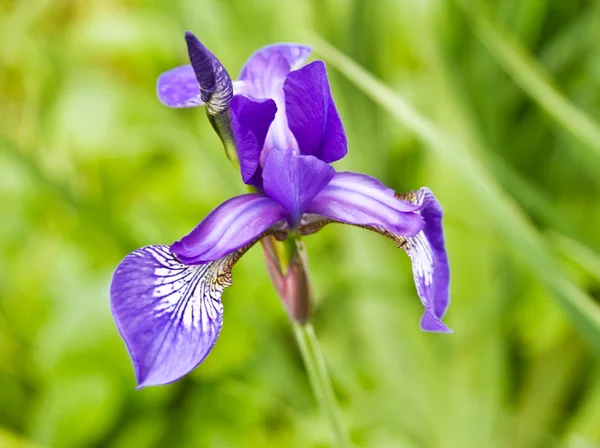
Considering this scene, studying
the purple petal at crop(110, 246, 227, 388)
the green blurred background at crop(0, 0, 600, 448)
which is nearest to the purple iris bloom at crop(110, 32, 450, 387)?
the purple petal at crop(110, 246, 227, 388)

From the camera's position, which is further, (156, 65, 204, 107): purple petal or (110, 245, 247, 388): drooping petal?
(156, 65, 204, 107): purple petal

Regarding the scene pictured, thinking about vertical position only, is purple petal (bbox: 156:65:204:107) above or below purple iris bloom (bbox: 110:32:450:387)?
above

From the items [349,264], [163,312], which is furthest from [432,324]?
[349,264]

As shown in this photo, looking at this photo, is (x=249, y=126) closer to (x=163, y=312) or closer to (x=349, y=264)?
(x=163, y=312)

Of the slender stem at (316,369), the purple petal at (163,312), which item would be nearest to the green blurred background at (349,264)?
the slender stem at (316,369)

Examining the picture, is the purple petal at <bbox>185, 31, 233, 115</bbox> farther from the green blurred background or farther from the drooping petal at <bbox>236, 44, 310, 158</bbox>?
the green blurred background

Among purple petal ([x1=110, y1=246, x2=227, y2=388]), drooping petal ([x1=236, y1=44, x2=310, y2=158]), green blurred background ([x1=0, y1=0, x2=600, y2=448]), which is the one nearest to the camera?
purple petal ([x1=110, y1=246, x2=227, y2=388])

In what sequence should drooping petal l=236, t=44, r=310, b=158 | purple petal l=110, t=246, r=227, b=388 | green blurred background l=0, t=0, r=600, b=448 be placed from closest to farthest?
purple petal l=110, t=246, r=227, b=388 → drooping petal l=236, t=44, r=310, b=158 → green blurred background l=0, t=0, r=600, b=448
